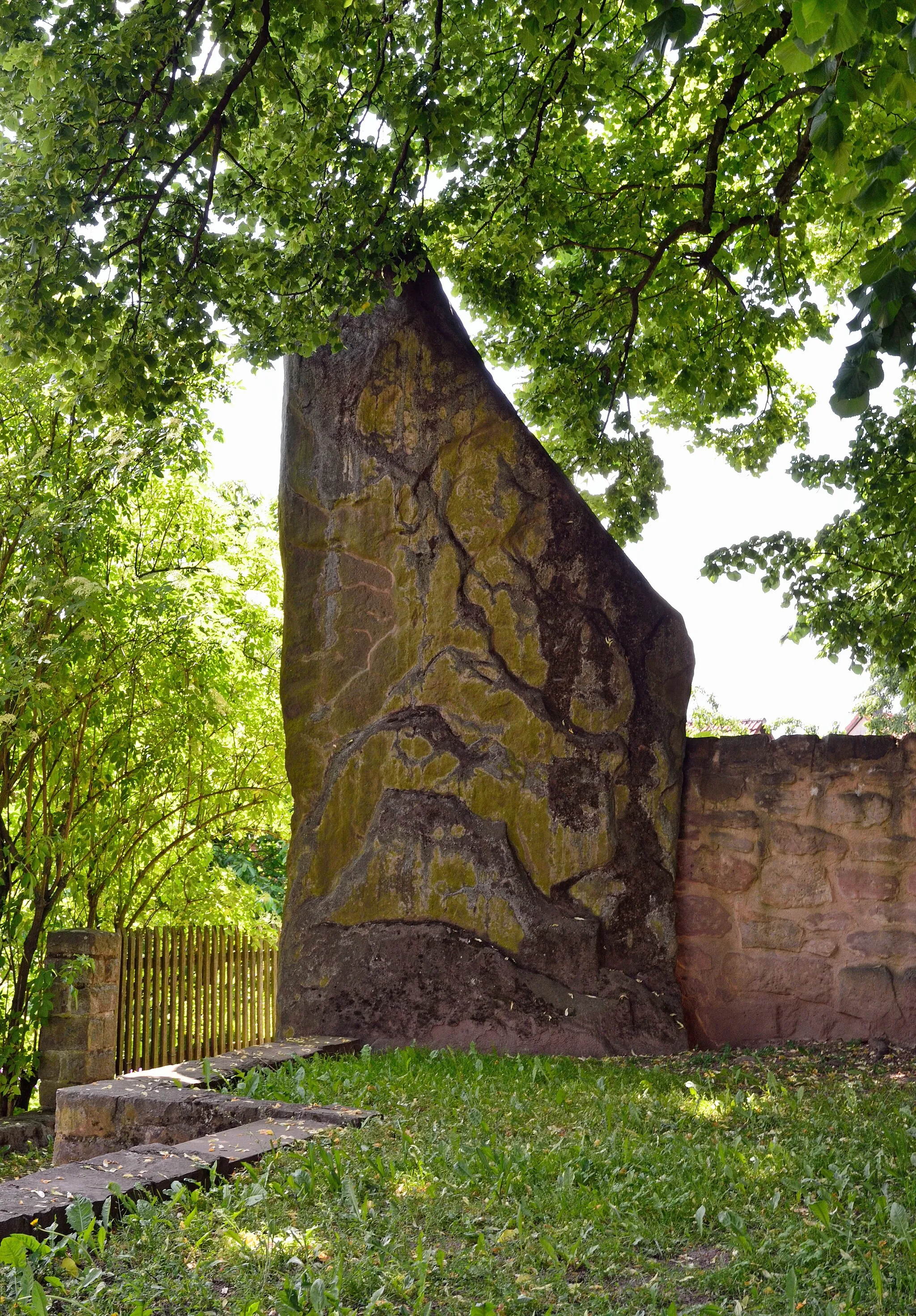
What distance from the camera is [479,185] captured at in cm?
712

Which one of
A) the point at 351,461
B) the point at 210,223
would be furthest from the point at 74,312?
the point at 351,461

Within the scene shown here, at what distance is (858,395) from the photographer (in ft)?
9.28

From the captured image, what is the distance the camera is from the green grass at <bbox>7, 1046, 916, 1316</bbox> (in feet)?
7.48

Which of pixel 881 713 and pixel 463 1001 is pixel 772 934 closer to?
pixel 463 1001

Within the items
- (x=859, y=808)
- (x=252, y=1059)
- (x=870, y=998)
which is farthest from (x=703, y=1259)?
(x=859, y=808)

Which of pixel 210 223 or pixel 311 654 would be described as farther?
pixel 311 654

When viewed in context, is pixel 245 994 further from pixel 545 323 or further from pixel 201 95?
pixel 201 95

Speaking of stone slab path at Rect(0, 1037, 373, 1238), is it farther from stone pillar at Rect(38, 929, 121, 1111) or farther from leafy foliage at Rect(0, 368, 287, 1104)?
leafy foliage at Rect(0, 368, 287, 1104)

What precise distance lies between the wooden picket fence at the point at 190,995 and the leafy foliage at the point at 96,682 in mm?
558

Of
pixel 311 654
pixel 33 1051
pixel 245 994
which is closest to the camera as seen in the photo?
pixel 311 654

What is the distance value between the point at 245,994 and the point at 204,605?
3530 mm

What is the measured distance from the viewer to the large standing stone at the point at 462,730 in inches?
208

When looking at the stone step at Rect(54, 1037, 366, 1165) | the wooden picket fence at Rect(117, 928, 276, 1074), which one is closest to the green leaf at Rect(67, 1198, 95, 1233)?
the stone step at Rect(54, 1037, 366, 1165)

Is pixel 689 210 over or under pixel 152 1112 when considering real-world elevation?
over
